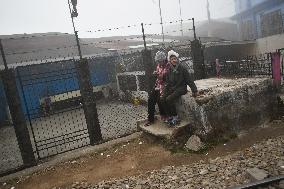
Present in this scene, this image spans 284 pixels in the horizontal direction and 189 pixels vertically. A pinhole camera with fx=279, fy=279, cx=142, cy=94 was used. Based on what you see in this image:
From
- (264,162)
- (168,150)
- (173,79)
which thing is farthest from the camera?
(173,79)

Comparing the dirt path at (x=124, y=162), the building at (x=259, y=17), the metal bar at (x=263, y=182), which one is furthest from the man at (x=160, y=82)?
the building at (x=259, y=17)

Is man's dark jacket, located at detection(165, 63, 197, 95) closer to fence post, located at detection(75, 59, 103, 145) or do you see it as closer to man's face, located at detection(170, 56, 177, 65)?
man's face, located at detection(170, 56, 177, 65)

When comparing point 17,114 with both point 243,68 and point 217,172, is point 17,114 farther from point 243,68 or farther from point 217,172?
point 243,68

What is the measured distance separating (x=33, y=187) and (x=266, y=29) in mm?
28512

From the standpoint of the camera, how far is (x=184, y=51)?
20719mm

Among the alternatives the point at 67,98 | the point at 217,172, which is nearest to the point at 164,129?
the point at 217,172

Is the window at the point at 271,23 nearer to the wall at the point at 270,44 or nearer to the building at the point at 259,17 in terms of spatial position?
the building at the point at 259,17

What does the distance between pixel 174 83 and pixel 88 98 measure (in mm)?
2517

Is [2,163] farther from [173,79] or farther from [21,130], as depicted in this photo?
[173,79]

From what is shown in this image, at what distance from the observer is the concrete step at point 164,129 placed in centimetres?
712

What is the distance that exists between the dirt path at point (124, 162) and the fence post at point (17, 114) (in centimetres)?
77

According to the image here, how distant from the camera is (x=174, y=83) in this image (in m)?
7.50

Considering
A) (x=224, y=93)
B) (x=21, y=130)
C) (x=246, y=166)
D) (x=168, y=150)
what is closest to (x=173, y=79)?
→ (x=224, y=93)

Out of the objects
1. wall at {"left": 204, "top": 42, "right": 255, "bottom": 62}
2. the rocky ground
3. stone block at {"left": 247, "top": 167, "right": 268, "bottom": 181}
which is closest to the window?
wall at {"left": 204, "top": 42, "right": 255, "bottom": 62}
